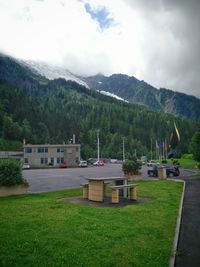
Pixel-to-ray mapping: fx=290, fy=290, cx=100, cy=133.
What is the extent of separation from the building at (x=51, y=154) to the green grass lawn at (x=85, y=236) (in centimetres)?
6874

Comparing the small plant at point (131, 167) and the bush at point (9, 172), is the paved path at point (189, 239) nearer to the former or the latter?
the bush at point (9, 172)

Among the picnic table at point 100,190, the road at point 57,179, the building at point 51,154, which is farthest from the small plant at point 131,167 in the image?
the building at point 51,154

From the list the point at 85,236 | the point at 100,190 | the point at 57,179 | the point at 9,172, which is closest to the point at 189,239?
the point at 85,236

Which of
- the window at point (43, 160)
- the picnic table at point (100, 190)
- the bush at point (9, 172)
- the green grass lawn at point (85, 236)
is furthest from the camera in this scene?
the window at point (43, 160)

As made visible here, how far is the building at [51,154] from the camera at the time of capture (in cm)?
8081

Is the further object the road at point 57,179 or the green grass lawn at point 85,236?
the road at point 57,179

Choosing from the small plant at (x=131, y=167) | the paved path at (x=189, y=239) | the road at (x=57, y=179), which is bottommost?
the paved path at (x=189, y=239)

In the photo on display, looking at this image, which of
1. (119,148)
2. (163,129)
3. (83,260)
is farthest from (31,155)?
(163,129)

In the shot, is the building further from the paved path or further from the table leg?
the paved path

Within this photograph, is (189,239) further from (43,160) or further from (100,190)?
(43,160)

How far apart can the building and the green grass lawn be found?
6874 centimetres

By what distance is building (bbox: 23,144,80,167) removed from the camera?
80812 mm

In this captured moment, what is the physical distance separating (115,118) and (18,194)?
166577mm

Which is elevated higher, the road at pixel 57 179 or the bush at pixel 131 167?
the bush at pixel 131 167
